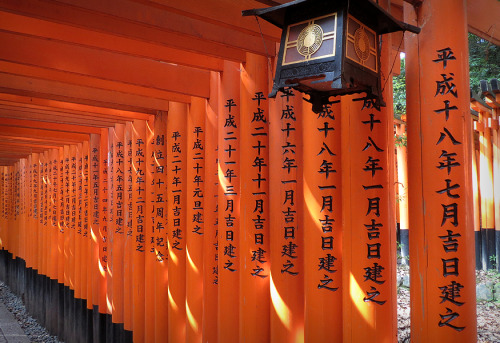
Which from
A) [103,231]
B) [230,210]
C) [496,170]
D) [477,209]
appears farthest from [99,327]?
[477,209]

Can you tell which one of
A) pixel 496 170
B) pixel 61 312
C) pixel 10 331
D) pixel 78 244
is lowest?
pixel 10 331

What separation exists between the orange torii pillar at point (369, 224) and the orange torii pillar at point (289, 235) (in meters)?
0.73

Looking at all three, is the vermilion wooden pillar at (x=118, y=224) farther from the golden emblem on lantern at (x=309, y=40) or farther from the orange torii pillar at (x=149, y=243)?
the golden emblem on lantern at (x=309, y=40)

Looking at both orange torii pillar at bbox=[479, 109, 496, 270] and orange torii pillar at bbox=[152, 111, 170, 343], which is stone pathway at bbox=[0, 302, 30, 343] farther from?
orange torii pillar at bbox=[479, 109, 496, 270]

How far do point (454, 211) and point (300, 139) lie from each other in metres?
1.71

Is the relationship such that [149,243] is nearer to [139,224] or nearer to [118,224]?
[139,224]

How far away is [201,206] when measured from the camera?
6406 millimetres

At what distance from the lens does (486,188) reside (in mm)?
13836

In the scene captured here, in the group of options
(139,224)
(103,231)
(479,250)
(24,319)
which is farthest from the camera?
(479,250)

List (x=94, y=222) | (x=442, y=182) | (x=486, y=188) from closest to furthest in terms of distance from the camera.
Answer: (x=442, y=182), (x=94, y=222), (x=486, y=188)

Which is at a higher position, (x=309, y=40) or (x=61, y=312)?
(x=309, y=40)

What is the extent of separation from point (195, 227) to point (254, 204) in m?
1.69

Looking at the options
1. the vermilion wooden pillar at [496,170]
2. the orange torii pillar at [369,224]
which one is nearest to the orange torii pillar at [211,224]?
the orange torii pillar at [369,224]

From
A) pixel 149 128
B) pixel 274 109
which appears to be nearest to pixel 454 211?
pixel 274 109
